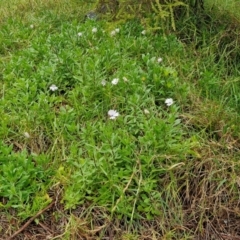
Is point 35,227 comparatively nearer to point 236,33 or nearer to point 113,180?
point 113,180

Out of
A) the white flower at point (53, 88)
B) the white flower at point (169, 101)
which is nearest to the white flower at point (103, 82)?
the white flower at point (53, 88)

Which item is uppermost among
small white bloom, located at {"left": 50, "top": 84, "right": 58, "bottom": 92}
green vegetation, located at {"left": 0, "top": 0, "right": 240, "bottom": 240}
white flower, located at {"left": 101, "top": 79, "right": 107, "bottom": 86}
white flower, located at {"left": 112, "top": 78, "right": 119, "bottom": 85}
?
white flower, located at {"left": 112, "top": 78, "right": 119, "bottom": 85}

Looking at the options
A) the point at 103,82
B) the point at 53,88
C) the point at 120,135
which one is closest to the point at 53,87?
the point at 53,88

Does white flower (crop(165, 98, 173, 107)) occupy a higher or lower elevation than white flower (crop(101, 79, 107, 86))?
lower

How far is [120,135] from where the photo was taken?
2617 millimetres

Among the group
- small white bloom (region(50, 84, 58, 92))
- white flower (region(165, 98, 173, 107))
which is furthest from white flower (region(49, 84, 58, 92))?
white flower (region(165, 98, 173, 107))

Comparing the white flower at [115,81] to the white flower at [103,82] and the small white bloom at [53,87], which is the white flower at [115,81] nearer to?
the white flower at [103,82]

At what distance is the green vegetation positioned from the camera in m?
2.37

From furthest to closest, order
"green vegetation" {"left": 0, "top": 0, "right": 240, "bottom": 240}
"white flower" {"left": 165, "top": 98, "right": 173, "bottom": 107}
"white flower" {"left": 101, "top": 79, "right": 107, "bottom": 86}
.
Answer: "white flower" {"left": 101, "top": 79, "right": 107, "bottom": 86} < "white flower" {"left": 165, "top": 98, "right": 173, "bottom": 107} < "green vegetation" {"left": 0, "top": 0, "right": 240, "bottom": 240}

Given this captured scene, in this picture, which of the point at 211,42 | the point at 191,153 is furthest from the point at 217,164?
the point at 211,42

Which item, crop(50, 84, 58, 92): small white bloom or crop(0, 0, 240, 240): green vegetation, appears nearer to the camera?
crop(0, 0, 240, 240): green vegetation

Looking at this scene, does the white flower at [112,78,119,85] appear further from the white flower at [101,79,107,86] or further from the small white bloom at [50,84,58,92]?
the small white bloom at [50,84,58,92]

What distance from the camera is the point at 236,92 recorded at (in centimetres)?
323

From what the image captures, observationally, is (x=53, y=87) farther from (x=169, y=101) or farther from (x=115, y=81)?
(x=169, y=101)
